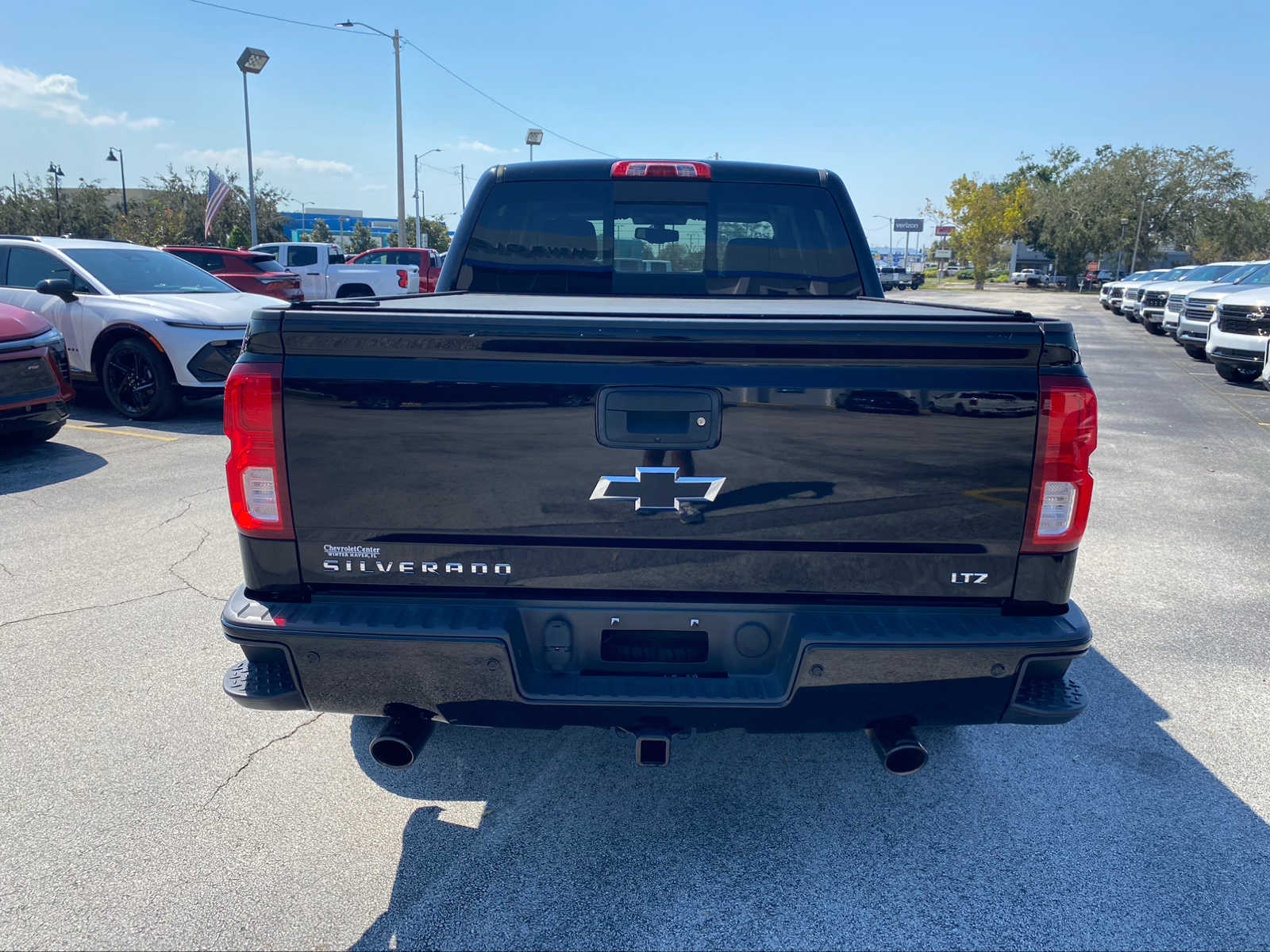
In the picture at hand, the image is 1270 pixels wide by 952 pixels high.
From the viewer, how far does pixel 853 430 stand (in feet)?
7.73

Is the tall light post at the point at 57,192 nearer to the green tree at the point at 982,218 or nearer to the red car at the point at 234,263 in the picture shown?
the red car at the point at 234,263

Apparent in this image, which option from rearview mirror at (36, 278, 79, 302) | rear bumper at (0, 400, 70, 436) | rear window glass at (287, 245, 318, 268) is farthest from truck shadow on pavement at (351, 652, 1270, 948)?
rear window glass at (287, 245, 318, 268)

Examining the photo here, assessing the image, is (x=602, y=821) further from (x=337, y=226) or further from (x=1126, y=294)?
(x=337, y=226)

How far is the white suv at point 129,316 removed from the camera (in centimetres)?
943

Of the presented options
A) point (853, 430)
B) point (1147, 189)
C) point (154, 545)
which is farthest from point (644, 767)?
point (1147, 189)

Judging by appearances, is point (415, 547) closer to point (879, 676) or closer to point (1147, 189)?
point (879, 676)

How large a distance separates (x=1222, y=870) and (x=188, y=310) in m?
9.93

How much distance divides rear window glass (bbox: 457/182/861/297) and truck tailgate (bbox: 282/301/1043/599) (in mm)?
1800

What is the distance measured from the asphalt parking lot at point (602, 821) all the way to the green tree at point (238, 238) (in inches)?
1710

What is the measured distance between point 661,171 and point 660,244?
12.8 inches

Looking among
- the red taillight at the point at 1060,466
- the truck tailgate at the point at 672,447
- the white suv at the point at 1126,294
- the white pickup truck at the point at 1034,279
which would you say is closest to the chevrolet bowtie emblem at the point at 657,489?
the truck tailgate at the point at 672,447

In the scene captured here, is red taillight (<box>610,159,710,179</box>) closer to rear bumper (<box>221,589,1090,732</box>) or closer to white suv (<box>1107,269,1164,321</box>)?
rear bumper (<box>221,589,1090,732</box>)

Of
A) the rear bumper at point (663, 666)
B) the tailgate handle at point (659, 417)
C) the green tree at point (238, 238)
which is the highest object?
the green tree at point (238, 238)

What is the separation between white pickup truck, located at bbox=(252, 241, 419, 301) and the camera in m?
23.2
